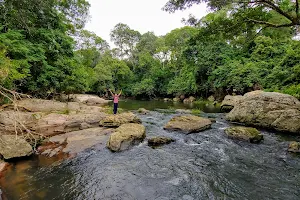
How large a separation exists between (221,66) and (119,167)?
964 inches

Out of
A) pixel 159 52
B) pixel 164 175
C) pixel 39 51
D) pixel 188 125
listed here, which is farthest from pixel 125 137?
pixel 159 52

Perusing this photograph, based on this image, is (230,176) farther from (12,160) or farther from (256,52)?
(256,52)

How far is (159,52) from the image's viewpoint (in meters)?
43.8

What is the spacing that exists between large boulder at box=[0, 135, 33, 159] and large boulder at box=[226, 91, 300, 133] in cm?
1114

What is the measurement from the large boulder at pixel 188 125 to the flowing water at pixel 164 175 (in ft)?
6.60

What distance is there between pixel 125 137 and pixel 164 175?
8.87ft

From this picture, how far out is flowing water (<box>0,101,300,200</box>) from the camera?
453 centimetres

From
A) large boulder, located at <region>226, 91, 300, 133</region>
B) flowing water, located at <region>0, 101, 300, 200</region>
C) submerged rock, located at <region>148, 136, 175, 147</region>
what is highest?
large boulder, located at <region>226, 91, 300, 133</region>

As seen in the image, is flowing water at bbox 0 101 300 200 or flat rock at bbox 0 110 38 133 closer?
flowing water at bbox 0 101 300 200

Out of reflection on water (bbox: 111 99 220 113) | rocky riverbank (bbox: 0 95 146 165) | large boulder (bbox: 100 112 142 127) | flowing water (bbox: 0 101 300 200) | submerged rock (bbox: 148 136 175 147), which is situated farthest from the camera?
reflection on water (bbox: 111 99 220 113)

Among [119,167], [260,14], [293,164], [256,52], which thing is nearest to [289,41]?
[256,52]

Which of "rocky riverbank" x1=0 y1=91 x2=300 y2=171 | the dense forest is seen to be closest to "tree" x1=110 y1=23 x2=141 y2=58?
the dense forest

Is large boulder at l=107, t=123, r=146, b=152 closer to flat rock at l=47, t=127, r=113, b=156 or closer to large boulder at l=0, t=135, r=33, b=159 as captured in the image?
flat rock at l=47, t=127, r=113, b=156

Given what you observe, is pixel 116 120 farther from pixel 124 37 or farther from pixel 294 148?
pixel 124 37
